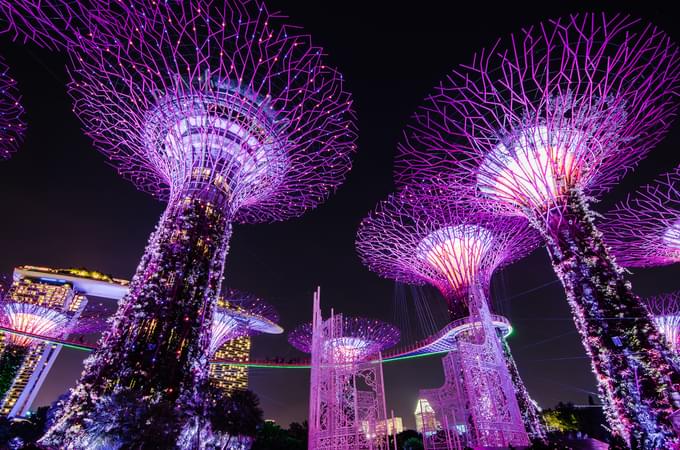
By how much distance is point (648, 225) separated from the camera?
723 inches

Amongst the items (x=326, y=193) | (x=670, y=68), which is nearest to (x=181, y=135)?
(x=326, y=193)

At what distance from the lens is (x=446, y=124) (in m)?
12.9

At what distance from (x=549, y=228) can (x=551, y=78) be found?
490cm

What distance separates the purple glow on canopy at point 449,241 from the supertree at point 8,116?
16090mm

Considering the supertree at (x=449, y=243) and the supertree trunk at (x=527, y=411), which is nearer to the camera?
the supertree trunk at (x=527, y=411)

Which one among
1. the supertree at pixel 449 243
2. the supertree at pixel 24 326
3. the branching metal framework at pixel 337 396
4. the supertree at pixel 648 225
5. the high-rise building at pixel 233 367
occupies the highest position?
the high-rise building at pixel 233 367

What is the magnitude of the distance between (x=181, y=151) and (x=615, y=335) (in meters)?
14.9

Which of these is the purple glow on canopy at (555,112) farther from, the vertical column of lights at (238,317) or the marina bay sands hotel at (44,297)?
the marina bay sands hotel at (44,297)

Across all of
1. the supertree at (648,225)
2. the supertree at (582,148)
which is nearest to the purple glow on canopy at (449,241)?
the supertree at (648,225)

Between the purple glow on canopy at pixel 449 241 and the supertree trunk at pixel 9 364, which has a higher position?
the purple glow on canopy at pixel 449 241

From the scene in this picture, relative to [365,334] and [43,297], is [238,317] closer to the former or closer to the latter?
[365,334]

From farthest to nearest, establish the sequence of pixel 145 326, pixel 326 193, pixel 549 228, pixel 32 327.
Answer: pixel 32 327
pixel 326 193
pixel 549 228
pixel 145 326

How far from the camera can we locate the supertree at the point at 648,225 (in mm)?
16625

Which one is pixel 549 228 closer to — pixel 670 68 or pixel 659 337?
pixel 659 337
